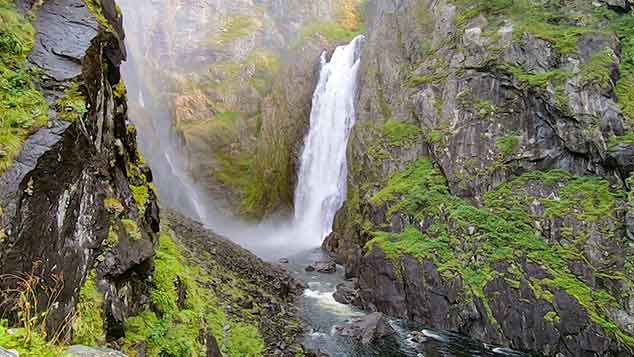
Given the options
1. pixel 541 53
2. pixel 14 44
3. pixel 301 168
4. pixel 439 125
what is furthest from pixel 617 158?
pixel 301 168

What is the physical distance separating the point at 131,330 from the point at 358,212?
63.8 feet

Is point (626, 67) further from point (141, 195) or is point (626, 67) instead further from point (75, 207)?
point (75, 207)

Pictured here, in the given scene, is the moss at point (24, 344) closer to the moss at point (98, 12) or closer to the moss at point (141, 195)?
the moss at point (141, 195)

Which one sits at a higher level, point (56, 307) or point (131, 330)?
point (56, 307)

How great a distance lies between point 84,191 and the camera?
20.7ft

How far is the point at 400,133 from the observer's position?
25.0 metres

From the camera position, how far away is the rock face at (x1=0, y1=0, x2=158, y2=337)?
5.14 metres

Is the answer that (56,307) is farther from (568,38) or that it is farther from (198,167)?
(198,167)

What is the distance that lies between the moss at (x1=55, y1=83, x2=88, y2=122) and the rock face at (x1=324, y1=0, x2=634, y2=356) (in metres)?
14.8

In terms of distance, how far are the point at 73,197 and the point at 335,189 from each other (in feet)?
87.0

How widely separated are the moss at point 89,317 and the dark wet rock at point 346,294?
14.1 meters

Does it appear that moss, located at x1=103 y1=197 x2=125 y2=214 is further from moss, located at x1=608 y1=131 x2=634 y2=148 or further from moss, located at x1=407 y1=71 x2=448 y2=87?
moss, located at x1=407 y1=71 x2=448 y2=87

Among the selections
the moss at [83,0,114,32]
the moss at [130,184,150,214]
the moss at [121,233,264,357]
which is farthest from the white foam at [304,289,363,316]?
the moss at [83,0,114,32]

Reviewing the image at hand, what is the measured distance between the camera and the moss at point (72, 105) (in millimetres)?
6211
